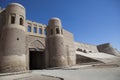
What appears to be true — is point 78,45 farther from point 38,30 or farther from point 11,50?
point 11,50

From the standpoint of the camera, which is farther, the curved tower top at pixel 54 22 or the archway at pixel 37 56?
the curved tower top at pixel 54 22

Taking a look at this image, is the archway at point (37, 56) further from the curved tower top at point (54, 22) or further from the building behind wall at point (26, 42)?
the curved tower top at point (54, 22)

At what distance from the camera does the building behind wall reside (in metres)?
11.8

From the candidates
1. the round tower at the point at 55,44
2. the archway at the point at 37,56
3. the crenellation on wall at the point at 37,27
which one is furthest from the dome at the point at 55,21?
the archway at the point at 37,56

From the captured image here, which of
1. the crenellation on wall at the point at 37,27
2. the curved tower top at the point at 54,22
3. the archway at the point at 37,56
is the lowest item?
the archway at the point at 37,56

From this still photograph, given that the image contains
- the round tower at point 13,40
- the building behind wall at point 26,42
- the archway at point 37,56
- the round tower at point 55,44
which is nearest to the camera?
the round tower at point 13,40

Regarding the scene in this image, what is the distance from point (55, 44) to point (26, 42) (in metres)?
4.46

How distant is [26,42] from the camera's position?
49.6ft

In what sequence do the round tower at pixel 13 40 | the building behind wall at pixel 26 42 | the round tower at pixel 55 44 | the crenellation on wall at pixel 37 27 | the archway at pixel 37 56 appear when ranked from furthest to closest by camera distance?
the round tower at pixel 55 44 < the crenellation on wall at pixel 37 27 < the archway at pixel 37 56 < the building behind wall at pixel 26 42 < the round tower at pixel 13 40

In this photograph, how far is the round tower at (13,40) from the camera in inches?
452

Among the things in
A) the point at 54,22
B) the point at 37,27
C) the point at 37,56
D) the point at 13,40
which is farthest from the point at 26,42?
the point at 54,22

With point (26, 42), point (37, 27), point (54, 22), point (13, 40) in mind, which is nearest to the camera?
point (13, 40)

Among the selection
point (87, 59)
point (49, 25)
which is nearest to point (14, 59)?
point (49, 25)

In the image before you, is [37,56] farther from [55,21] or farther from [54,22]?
[55,21]
